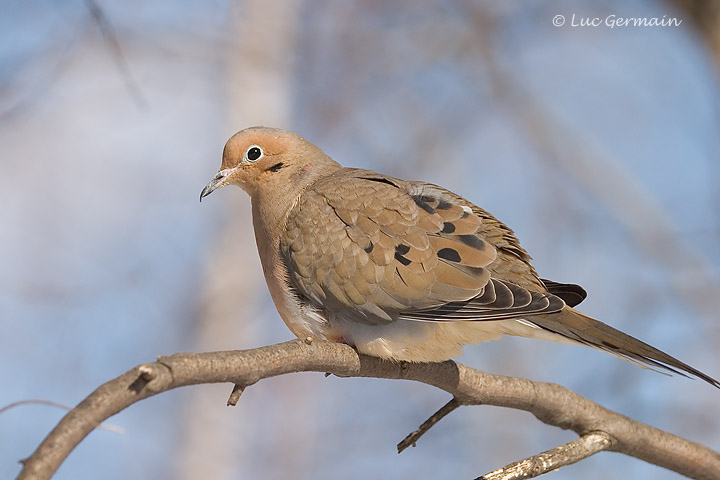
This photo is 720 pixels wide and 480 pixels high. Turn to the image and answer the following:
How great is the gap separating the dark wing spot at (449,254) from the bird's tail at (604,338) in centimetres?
33

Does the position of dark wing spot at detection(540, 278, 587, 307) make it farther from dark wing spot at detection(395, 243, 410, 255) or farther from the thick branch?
dark wing spot at detection(395, 243, 410, 255)

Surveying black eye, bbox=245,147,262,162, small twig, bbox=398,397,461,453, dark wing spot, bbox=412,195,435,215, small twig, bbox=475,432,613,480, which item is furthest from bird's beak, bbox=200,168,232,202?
small twig, bbox=475,432,613,480

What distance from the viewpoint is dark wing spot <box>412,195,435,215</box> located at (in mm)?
2996

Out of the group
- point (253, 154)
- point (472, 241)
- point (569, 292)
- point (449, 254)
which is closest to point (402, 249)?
point (449, 254)

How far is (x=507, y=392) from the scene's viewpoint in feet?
9.21

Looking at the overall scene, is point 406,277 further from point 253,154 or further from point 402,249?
point 253,154

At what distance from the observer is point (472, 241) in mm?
2951

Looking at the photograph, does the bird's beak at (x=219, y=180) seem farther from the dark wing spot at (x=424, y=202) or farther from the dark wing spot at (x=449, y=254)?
the dark wing spot at (x=449, y=254)

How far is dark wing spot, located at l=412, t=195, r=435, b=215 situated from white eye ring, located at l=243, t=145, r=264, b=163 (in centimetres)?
67

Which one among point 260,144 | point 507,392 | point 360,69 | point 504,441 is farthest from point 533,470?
point 360,69

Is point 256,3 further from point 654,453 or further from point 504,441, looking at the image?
point 654,453

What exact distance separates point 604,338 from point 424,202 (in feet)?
2.64

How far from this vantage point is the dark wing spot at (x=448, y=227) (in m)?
2.95

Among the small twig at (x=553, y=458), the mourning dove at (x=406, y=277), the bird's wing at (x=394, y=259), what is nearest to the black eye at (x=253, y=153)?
the mourning dove at (x=406, y=277)
